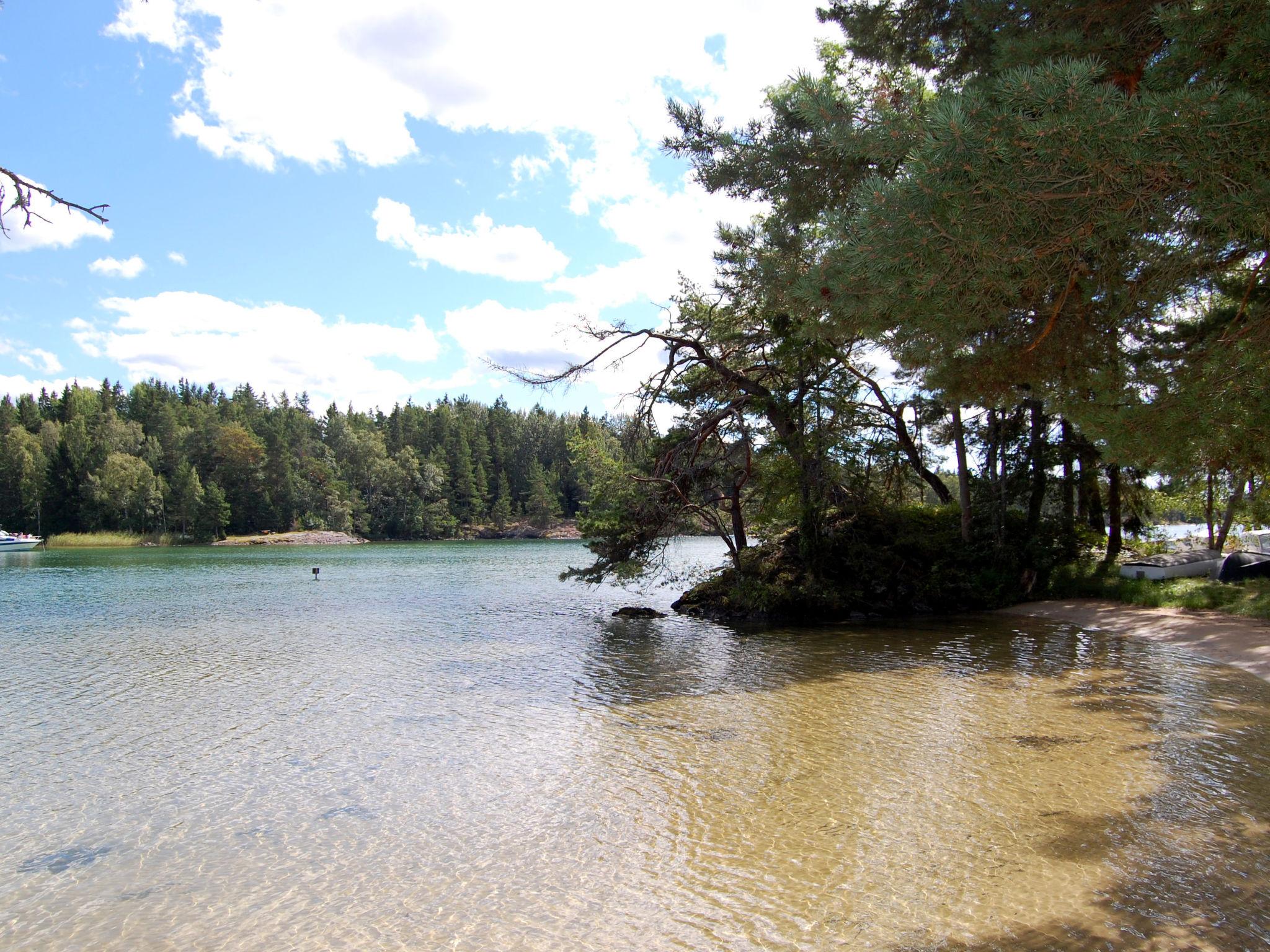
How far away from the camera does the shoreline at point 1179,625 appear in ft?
37.8

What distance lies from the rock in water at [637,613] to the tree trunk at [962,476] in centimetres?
769

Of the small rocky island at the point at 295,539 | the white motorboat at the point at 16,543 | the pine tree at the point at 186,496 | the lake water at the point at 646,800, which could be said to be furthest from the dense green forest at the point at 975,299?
the pine tree at the point at 186,496

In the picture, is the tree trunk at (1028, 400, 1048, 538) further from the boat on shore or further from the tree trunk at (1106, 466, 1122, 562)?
the boat on shore

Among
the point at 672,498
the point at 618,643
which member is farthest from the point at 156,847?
the point at 672,498

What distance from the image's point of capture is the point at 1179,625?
14.0m

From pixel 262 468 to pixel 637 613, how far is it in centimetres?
7463

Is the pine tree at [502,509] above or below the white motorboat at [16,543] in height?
above

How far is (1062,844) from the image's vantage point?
5.26 meters

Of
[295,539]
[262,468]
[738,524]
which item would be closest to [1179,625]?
[738,524]

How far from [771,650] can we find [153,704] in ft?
30.7

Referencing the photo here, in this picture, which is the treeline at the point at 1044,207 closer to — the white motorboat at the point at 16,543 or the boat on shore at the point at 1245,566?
the boat on shore at the point at 1245,566

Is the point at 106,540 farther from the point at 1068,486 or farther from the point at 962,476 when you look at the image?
the point at 1068,486

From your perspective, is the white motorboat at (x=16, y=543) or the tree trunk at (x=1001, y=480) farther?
the white motorboat at (x=16, y=543)

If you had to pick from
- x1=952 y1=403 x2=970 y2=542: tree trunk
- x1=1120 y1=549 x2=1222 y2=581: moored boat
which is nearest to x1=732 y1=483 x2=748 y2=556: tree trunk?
x1=952 y1=403 x2=970 y2=542: tree trunk
